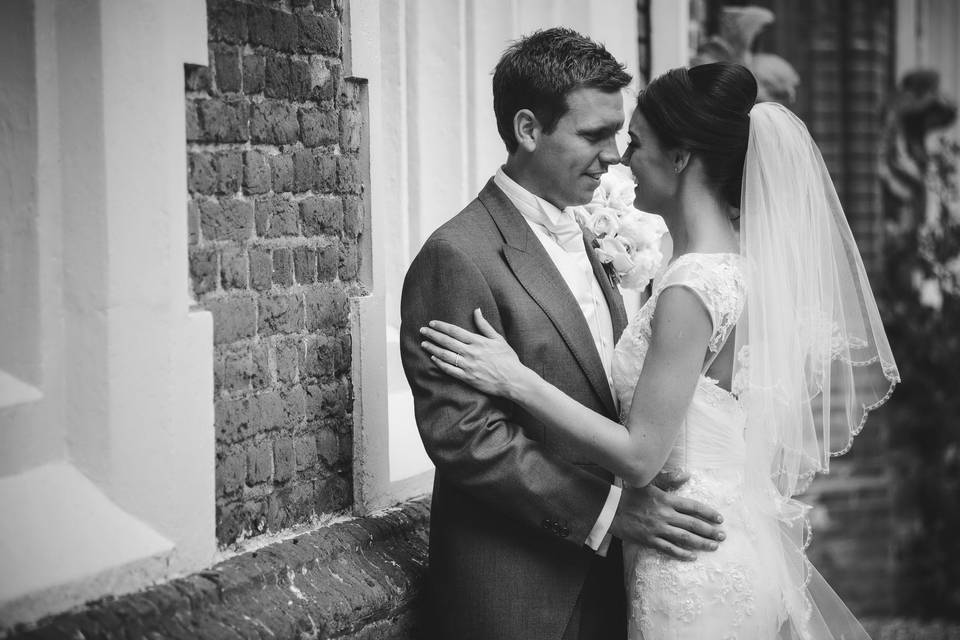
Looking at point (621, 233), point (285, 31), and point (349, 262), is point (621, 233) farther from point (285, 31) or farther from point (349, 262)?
point (285, 31)

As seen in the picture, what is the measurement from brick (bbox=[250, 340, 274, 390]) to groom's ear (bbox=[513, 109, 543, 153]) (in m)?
0.89

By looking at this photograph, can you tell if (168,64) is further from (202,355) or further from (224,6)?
(202,355)

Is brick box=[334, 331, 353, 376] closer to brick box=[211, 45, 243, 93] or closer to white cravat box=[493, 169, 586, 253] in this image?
white cravat box=[493, 169, 586, 253]

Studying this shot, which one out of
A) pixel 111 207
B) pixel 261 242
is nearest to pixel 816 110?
pixel 261 242

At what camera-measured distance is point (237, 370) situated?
9.40 feet

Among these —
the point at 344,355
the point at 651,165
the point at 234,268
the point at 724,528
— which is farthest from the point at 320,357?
the point at 724,528

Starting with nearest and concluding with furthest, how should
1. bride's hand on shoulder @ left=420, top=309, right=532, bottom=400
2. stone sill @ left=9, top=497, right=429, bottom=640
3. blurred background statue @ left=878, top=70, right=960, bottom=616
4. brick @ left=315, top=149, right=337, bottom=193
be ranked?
stone sill @ left=9, top=497, right=429, bottom=640, bride's hand on shoulder @ left=420, top=309, right=532, bottom=400, brick @ left=315, top=149, right=337, bottom=193, blurred background statue @ left=878, top=70, right=960, bottom=616

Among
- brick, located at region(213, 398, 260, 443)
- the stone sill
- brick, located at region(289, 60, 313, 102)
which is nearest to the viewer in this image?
the stone sill

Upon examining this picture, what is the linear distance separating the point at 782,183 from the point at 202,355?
1.54 metres

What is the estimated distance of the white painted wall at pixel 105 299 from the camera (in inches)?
96.3

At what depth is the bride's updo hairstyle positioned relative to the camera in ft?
9.14

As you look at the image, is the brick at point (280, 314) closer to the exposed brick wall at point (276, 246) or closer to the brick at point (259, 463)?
the exposed brick wall at point (276, 246)

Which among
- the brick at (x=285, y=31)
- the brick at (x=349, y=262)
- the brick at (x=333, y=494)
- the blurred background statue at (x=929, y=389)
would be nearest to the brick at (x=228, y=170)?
the brick at (x=285, y=31)

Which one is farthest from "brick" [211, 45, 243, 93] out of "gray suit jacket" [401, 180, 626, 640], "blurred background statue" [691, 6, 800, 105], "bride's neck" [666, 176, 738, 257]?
"blurred background statue" [691, 6, 800, 105]
